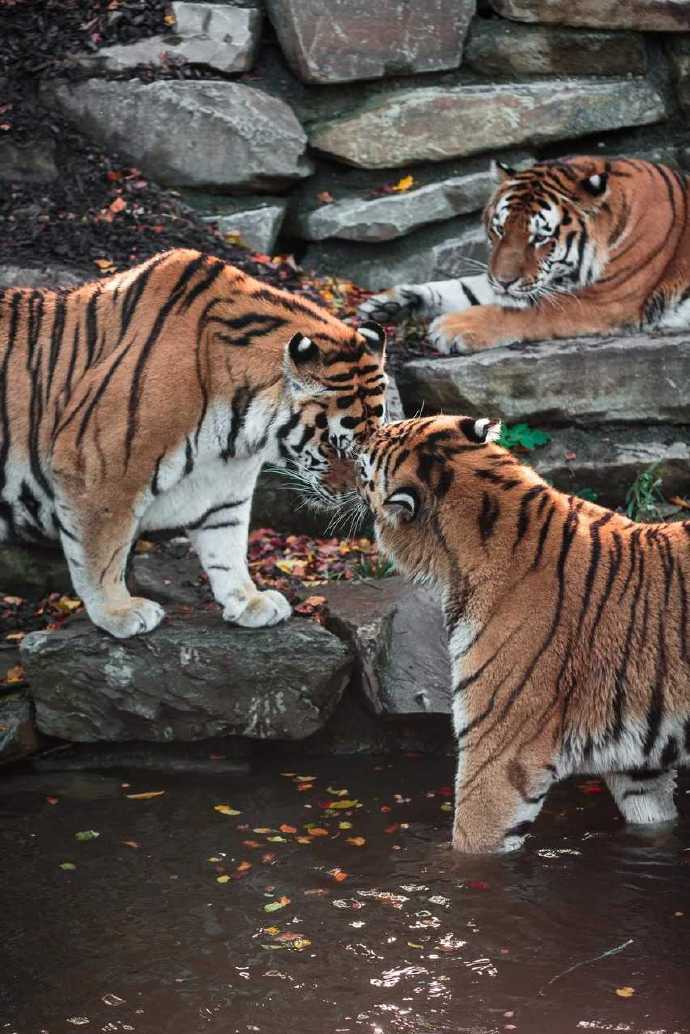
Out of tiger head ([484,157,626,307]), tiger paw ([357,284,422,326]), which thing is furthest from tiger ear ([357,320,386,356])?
tiger paw ([357,284,422,326])

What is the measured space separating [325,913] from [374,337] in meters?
2.40

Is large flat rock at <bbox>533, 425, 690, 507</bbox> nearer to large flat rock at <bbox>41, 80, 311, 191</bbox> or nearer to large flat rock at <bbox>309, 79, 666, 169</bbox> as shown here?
large flat rock at <bbox>309, 79, 666, 169</bbox>

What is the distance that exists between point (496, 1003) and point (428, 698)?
202cm

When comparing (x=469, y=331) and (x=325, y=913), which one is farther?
(x=469, y=331)

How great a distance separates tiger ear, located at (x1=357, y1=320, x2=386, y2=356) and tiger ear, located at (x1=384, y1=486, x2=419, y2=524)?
3.84ft

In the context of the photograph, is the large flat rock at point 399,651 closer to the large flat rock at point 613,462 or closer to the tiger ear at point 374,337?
the tiger ear at point 374,337

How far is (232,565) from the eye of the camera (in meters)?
6.41

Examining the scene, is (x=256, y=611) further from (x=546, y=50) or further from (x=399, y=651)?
(x=546, y=50)

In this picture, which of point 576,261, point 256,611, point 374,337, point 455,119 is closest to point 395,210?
point 455,119

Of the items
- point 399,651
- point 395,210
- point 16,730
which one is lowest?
point 16,730

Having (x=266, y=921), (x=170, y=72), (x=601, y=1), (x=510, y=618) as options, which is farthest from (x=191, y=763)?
(x=601, y=1)

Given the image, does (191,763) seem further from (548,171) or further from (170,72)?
(170,72)

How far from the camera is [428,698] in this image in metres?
6.27

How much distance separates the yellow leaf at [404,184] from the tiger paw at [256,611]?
3.68m
